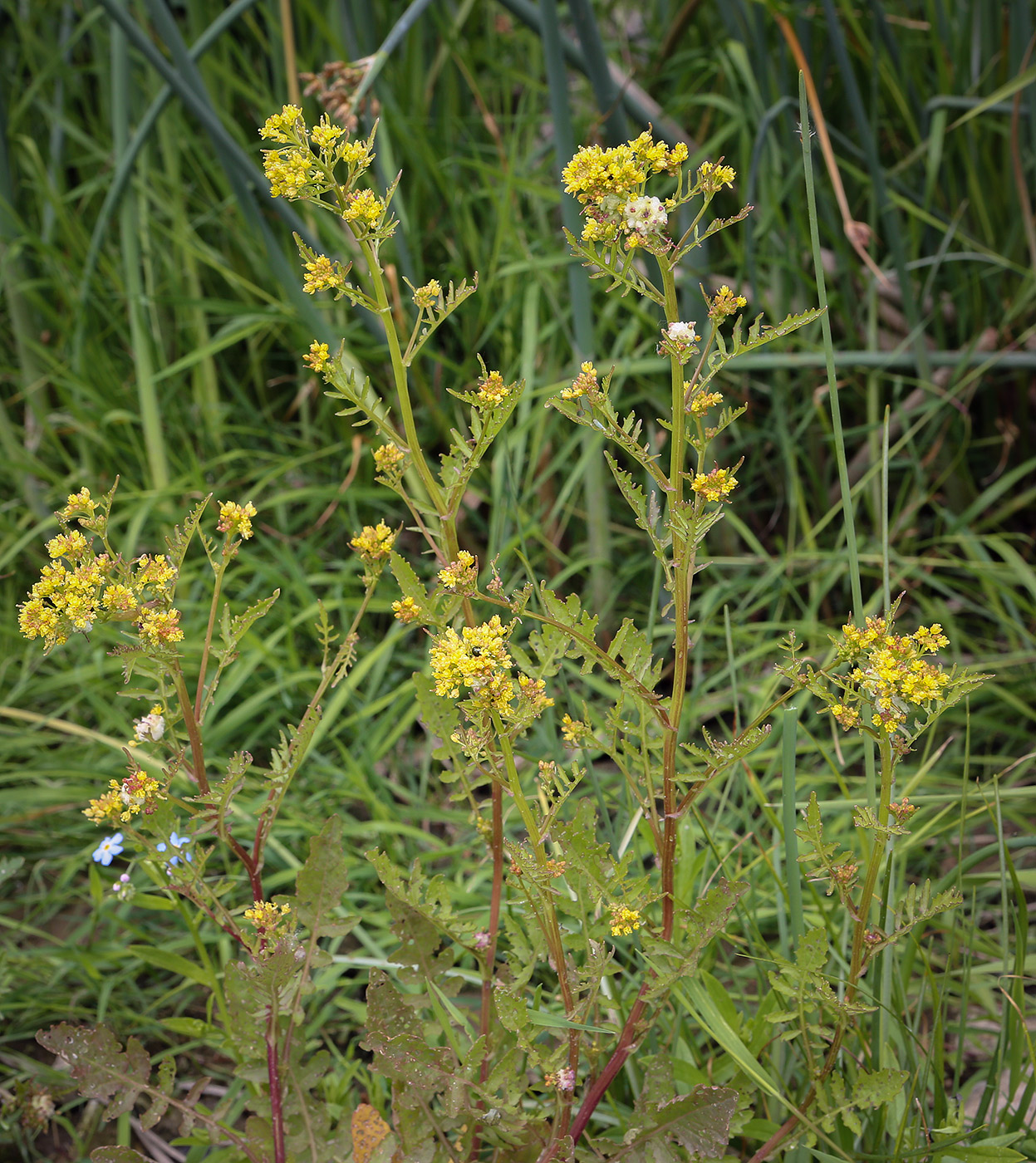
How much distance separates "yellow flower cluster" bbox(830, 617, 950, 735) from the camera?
75cm

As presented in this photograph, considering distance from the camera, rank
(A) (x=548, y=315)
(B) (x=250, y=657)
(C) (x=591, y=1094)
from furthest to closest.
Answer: (A) (x=548, y=315), (B) (x=250, y=657), (C) (x=591, y=1094)

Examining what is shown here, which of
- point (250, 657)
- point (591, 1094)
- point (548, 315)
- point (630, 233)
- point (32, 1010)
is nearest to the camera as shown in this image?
point (630, 233)

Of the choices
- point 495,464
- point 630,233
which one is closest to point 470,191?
point 495,464

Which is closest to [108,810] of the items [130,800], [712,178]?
[130,800]

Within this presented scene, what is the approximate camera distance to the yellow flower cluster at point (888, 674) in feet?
2.47

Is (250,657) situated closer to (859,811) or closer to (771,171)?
(859,811)

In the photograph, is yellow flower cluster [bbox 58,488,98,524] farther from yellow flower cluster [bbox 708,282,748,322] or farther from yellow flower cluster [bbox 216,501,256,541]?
yellow flower cluster [bbox 708,282,748,322]

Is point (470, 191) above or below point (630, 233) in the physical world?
below

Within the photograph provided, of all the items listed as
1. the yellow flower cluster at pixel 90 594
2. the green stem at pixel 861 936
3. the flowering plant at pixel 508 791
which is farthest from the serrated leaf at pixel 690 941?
the yellow flower cluster at pixel 90 594

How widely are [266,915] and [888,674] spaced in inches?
21.9

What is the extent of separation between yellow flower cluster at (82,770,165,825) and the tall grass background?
1.75ft

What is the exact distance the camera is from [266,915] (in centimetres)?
89

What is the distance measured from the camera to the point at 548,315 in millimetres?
2346

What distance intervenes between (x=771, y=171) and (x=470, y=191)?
709mm
